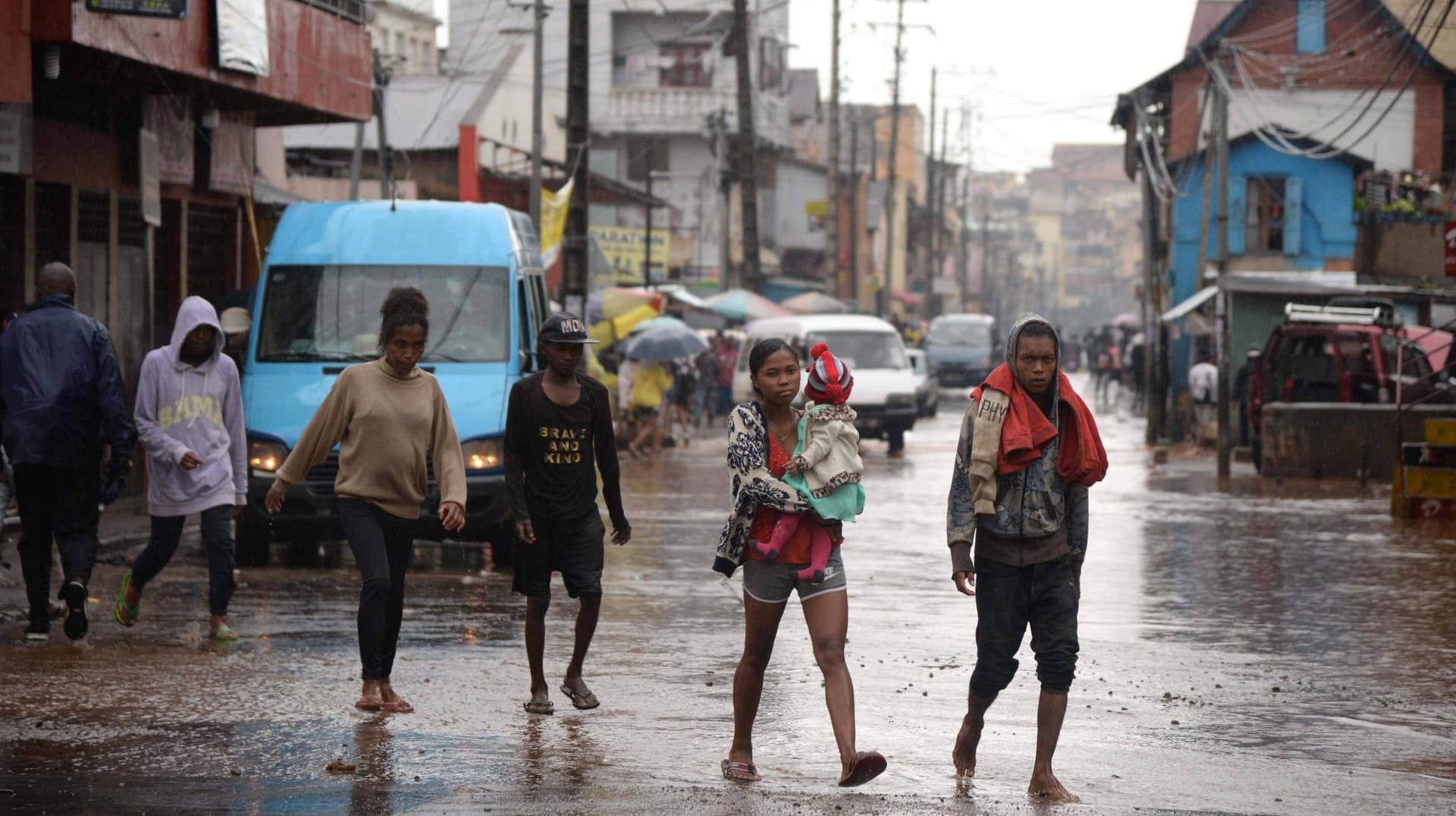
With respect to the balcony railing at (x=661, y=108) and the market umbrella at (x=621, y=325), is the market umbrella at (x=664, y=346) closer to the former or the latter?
the market umbrella at (x=621, y=325)

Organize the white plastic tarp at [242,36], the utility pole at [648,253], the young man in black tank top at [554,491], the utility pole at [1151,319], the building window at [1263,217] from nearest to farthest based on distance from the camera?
the young man in black tank top at [554,491]
the white plastic tarp at [242,36]
the utility pole at [1151,319]
the utility pole at [648,253]
the building window at [1263,217]

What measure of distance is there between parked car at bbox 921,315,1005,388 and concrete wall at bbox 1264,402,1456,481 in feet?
104

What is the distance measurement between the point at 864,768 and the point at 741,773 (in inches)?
22.2

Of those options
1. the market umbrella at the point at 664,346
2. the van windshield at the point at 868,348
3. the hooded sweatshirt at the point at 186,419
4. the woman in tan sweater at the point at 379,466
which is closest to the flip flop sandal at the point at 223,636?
the hooded sweatshirt at the point at 186,419

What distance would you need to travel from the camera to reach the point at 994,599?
23.5 feet

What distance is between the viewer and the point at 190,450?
1053cm

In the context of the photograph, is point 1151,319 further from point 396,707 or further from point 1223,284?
point 396,707

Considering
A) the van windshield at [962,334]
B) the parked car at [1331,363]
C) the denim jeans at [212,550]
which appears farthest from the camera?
the van windshield at [962,334]

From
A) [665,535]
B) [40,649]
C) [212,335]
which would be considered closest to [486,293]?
[665,535]

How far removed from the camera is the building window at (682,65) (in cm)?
6594

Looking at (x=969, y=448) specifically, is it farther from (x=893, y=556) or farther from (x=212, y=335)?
(x=893, y=556)

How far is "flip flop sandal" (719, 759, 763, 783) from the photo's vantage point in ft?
23.6

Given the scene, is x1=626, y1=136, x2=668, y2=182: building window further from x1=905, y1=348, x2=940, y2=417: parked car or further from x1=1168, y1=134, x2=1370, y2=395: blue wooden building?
x1=1168, y1=134, x2=1370, y2=395: blue wooden building

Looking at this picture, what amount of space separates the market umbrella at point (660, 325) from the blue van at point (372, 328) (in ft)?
44.5
